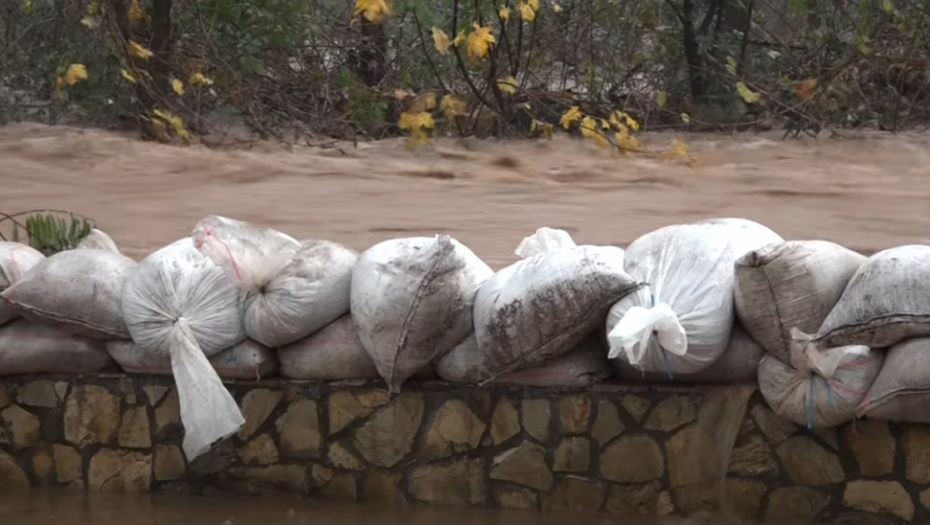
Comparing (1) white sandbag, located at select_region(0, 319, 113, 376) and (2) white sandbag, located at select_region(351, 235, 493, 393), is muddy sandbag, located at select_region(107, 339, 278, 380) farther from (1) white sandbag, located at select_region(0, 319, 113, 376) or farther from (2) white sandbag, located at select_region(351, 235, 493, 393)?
(2) white sandbag, located at select_region(351, 235, 493, 393)

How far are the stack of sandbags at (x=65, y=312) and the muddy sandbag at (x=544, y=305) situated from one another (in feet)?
4.03

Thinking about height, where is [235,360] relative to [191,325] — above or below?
below

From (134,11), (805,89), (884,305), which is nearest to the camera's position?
(884,305)

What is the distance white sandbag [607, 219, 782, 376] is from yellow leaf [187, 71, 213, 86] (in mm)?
4617

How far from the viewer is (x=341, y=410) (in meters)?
3.76

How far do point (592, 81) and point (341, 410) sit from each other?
506cm

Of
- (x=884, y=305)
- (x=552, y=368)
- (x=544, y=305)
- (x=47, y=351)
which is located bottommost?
(x=47, y=351)

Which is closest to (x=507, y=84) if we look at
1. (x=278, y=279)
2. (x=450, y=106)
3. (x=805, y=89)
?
(x=450, y=106)

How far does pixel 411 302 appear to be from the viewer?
3.46m

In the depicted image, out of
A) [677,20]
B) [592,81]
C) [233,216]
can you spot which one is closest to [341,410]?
[233,216]

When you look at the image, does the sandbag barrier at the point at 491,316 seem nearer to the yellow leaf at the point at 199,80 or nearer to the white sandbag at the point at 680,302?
the white sandbag at the point at 680,302

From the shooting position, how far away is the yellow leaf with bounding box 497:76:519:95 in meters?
7.78

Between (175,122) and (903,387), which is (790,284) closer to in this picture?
(903,387)

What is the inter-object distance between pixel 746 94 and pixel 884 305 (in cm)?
488
